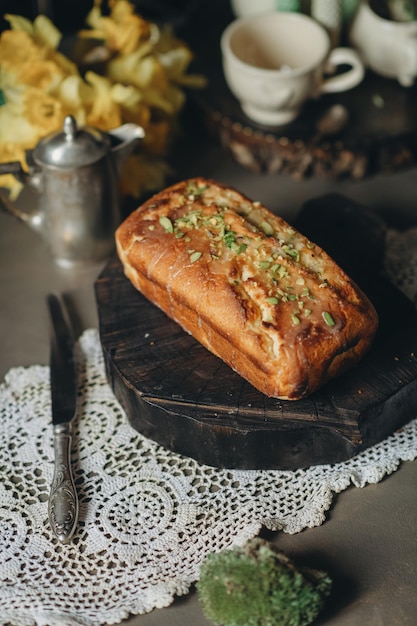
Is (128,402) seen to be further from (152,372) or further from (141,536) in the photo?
(141,536)

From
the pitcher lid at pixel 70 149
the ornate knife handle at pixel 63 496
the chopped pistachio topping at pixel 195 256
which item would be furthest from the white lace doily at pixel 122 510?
the pitcher lid at pixel 70 149

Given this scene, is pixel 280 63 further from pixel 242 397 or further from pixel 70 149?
pixel 242 397

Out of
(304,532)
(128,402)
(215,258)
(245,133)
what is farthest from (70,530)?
(245,133)

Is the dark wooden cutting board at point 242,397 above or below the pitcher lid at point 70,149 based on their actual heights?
below

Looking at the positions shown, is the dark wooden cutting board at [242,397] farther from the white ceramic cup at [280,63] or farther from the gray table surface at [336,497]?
the white ceramic cup at [280,63]

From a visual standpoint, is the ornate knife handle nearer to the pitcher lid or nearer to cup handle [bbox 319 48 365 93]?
the pitcher lid
